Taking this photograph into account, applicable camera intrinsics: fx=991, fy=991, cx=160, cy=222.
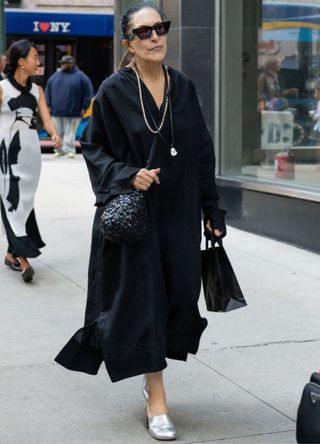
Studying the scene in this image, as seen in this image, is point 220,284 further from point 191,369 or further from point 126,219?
point 191,369

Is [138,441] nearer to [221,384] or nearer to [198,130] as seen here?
[221,384]

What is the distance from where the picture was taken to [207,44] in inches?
408

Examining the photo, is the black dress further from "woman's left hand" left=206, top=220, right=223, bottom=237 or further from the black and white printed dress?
the black and white printed dress

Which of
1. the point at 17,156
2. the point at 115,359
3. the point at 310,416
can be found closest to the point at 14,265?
the point at 17,156

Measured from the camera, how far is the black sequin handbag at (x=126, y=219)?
423cm

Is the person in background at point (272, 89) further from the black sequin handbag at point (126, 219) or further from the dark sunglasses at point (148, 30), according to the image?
the black sequin handbag at point (126, 219)

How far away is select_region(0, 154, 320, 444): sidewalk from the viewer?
4.59 meters

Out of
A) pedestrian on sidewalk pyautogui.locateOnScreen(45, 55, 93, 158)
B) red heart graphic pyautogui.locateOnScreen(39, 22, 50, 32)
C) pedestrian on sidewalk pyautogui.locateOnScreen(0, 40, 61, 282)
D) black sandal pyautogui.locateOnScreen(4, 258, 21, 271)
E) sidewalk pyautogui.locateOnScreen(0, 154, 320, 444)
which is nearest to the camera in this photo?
sidewalk pyautogui.locateOnScreen(0, 154, 320, 444)

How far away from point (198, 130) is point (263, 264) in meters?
3.93

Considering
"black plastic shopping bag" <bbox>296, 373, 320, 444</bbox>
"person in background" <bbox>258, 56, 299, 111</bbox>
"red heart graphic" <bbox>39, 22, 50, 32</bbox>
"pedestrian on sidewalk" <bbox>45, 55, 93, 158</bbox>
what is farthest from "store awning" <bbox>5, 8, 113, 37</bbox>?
"black plastic shopping bag" <bbox>296, 373, 320, 444</bbox>

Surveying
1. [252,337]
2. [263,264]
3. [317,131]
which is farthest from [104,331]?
[317,131]

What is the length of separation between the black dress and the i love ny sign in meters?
18.0

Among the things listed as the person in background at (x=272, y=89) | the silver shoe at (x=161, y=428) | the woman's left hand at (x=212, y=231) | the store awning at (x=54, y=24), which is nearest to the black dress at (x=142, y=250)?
the woman's left hand at (x=212, y=231)

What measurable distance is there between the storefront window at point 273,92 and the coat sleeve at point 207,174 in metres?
4.49
